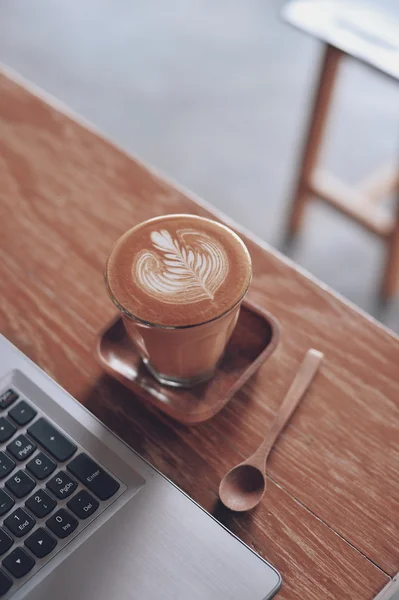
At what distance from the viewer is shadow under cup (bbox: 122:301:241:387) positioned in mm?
512

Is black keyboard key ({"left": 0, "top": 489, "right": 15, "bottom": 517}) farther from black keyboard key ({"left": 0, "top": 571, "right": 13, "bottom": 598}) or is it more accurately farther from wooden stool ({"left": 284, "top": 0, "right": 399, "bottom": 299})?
wooden stool ({"left": 284, "top": 0, "right": 399, "bottom": 299})

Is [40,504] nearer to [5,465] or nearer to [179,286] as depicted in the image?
[5,465]

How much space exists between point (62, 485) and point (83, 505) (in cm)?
2

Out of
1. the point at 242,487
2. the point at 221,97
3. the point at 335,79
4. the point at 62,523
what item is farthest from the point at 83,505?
the point at 221,97

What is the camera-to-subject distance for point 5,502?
1.65ft

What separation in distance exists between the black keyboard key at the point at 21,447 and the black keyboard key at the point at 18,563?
0.07m

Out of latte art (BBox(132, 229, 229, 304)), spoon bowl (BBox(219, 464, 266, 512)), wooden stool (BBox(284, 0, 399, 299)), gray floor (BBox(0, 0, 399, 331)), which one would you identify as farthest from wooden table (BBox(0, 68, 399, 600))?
gray floor (BBox(0, 0, 399, 331))

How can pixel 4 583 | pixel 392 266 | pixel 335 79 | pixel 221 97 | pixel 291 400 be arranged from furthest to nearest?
pixel 221 97 → pixel 392 266 → pixel 335 79 → pixel 291 400 → pixel 4 583

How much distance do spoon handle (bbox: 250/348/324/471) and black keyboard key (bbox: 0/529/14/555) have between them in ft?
0.62

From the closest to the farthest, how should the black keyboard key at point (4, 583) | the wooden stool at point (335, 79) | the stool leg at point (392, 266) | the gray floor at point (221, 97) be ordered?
the black keyboard key at point (4, 583)
the wooden stool at point (335, 79)
the stool leg at point (392, 266)
the gray floor at point (221, 97)

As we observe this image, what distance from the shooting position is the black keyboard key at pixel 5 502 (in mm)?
500

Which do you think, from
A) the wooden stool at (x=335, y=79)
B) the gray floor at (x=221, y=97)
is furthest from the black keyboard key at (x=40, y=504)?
the gray floor at (x=221, y=97)

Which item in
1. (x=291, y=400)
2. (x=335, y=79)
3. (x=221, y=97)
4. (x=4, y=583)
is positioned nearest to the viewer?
(x=4, y=583)

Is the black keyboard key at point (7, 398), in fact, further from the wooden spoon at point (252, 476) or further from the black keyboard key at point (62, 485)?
the wooden spoon at point (252, 476)
